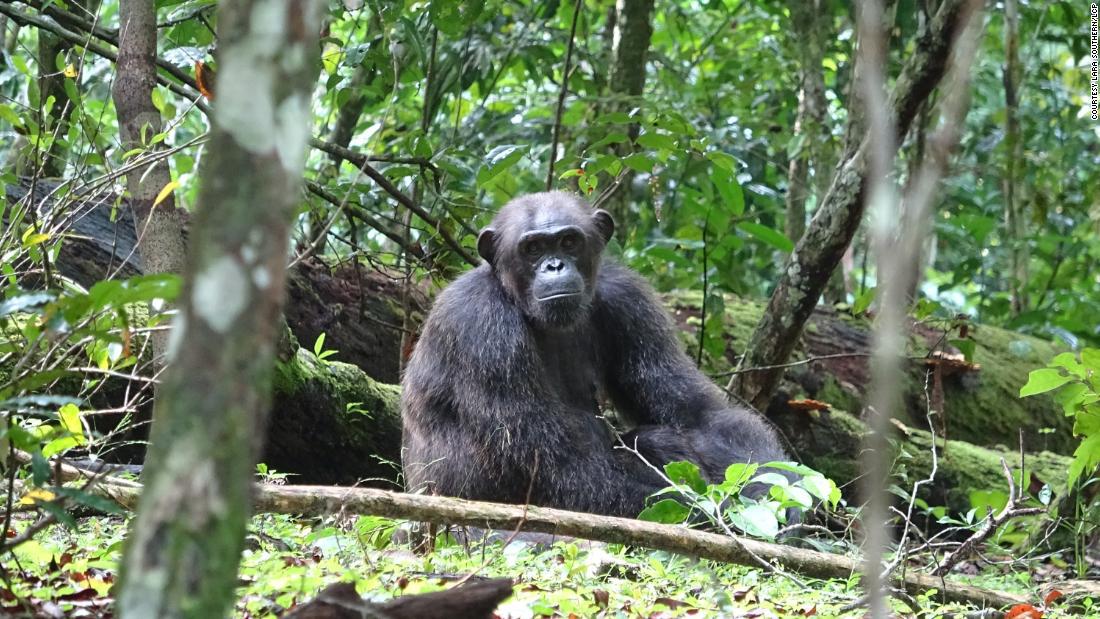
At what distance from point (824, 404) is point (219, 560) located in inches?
263

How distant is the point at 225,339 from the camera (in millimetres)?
1713

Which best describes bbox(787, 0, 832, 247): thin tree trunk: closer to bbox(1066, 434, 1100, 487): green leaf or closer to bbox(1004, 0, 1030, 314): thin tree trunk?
bbox(1004, 0, 1030, 314): thin tree trunk

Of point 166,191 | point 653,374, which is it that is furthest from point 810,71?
point 166,191

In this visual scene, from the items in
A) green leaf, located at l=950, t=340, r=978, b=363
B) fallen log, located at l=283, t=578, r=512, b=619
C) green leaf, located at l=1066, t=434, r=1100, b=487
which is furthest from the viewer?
green leaf, located at l=950, t=340, r=978, b=363

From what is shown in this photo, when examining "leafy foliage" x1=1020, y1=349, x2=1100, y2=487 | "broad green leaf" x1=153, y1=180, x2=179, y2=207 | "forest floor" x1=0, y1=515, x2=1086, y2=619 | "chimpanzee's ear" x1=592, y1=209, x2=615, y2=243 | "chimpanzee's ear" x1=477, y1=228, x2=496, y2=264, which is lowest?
"forest floor" x1=0, y1=515, x2=1086, y2=619

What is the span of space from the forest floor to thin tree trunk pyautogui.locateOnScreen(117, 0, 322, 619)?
1472 millimetres

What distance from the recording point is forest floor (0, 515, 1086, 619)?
3357 mm

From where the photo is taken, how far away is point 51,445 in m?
3.61

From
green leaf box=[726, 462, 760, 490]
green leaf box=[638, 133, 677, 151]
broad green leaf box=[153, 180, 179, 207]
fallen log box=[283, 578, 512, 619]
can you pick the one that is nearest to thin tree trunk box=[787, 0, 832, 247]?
green leaf box=[638, 133, 677, 151]

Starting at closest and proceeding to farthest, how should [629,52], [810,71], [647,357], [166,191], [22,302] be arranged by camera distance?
[22,302] < [166,191] < [647,357] < [629,52] < [810,71]

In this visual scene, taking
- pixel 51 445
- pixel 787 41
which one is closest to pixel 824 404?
pixel 787 41

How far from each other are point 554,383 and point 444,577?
116 inches

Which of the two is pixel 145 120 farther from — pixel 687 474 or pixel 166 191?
pixel 687 474

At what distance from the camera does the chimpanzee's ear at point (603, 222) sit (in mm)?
6836
